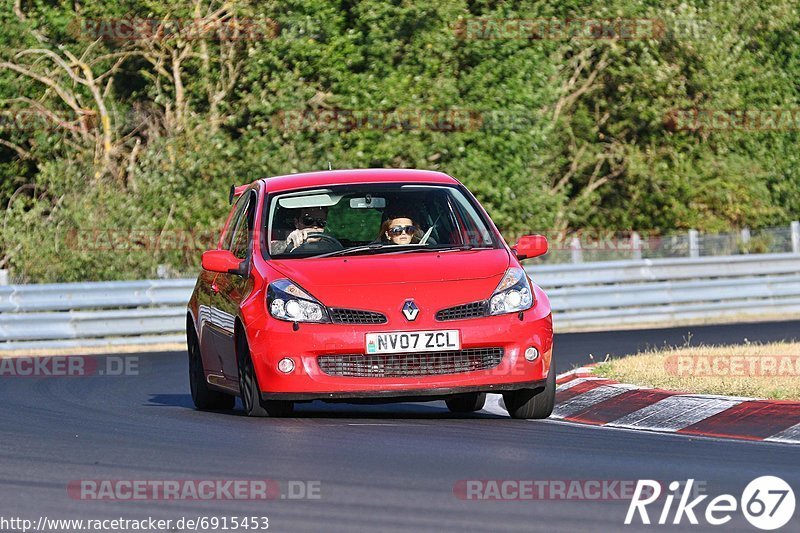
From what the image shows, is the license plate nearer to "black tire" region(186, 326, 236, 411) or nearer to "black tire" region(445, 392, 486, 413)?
"black tire" region(445, 392, 486, 413)

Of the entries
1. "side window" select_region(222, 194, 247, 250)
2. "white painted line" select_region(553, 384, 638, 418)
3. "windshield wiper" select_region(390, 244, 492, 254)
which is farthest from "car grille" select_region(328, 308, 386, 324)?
"side window" select_region(222, 194, 247, 250)

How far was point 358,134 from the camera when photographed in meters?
27.7

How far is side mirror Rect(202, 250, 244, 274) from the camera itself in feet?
36.0

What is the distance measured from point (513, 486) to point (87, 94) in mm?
24216

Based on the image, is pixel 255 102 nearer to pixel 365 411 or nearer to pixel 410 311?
pixel 365 411

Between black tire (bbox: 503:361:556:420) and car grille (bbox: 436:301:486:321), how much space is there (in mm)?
648

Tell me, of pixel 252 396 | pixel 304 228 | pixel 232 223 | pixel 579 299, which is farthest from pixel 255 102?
pixel 252 396

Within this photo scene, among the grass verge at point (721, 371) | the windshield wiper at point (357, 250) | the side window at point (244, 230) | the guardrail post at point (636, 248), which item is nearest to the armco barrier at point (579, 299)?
the guardrail post at point (636, 248)

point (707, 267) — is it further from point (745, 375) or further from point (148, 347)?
point (745, 375)

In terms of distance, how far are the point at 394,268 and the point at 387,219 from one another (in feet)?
3.52

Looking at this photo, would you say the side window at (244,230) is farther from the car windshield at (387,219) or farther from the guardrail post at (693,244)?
the guardrail post at (693,244)

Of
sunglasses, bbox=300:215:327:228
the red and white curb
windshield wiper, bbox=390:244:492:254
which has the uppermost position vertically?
sunglasses, bbox=300:215:327:228

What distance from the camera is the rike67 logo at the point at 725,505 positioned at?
6.44 metres

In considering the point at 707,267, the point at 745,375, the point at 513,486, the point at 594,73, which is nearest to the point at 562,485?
the point at 513,486
